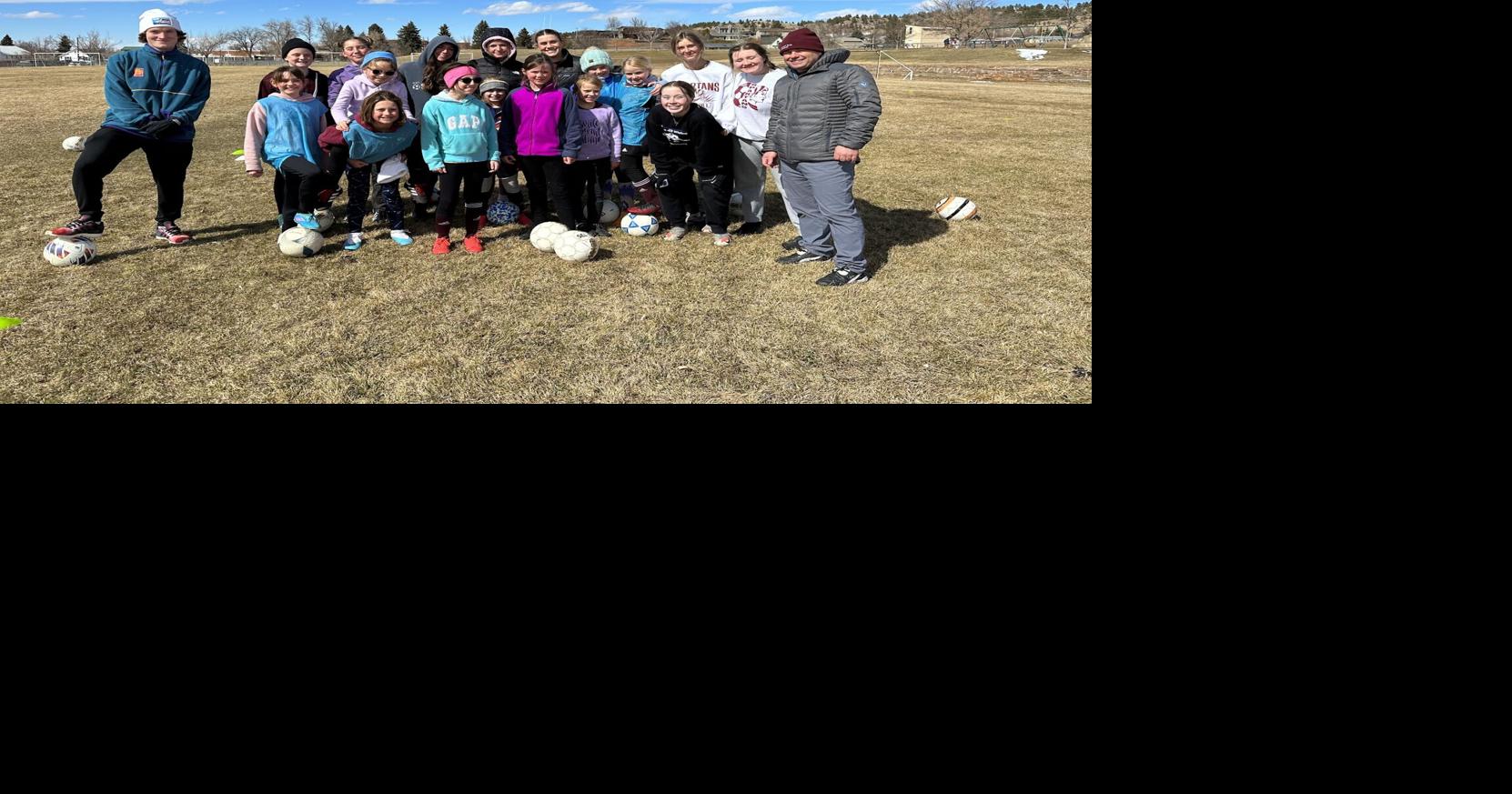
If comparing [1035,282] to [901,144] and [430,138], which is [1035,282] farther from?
[901,144]

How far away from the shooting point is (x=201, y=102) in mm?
6176

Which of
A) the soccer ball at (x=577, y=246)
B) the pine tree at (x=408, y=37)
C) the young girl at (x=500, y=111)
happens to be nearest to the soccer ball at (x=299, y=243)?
the young girl at (x=500, y=111)

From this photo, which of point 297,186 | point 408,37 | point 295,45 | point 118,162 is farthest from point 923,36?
point 118,162

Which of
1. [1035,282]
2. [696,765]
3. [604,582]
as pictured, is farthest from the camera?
[1035,282]

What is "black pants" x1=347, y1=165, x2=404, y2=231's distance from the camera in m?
6.36

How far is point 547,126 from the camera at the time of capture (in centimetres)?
631

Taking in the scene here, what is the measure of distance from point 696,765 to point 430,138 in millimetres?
6158

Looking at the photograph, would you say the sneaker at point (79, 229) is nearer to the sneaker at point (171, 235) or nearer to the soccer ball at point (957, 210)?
the sneaker at point (171, 235)

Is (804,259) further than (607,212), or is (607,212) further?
(607,212)

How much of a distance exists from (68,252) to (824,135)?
535 centimetres

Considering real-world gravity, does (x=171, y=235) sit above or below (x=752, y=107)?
A: below

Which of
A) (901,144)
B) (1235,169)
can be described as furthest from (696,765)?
(901,144)

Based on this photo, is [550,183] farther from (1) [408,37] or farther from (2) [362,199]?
(1) [408,37]

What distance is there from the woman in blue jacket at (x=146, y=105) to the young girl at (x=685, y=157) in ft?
10.7
